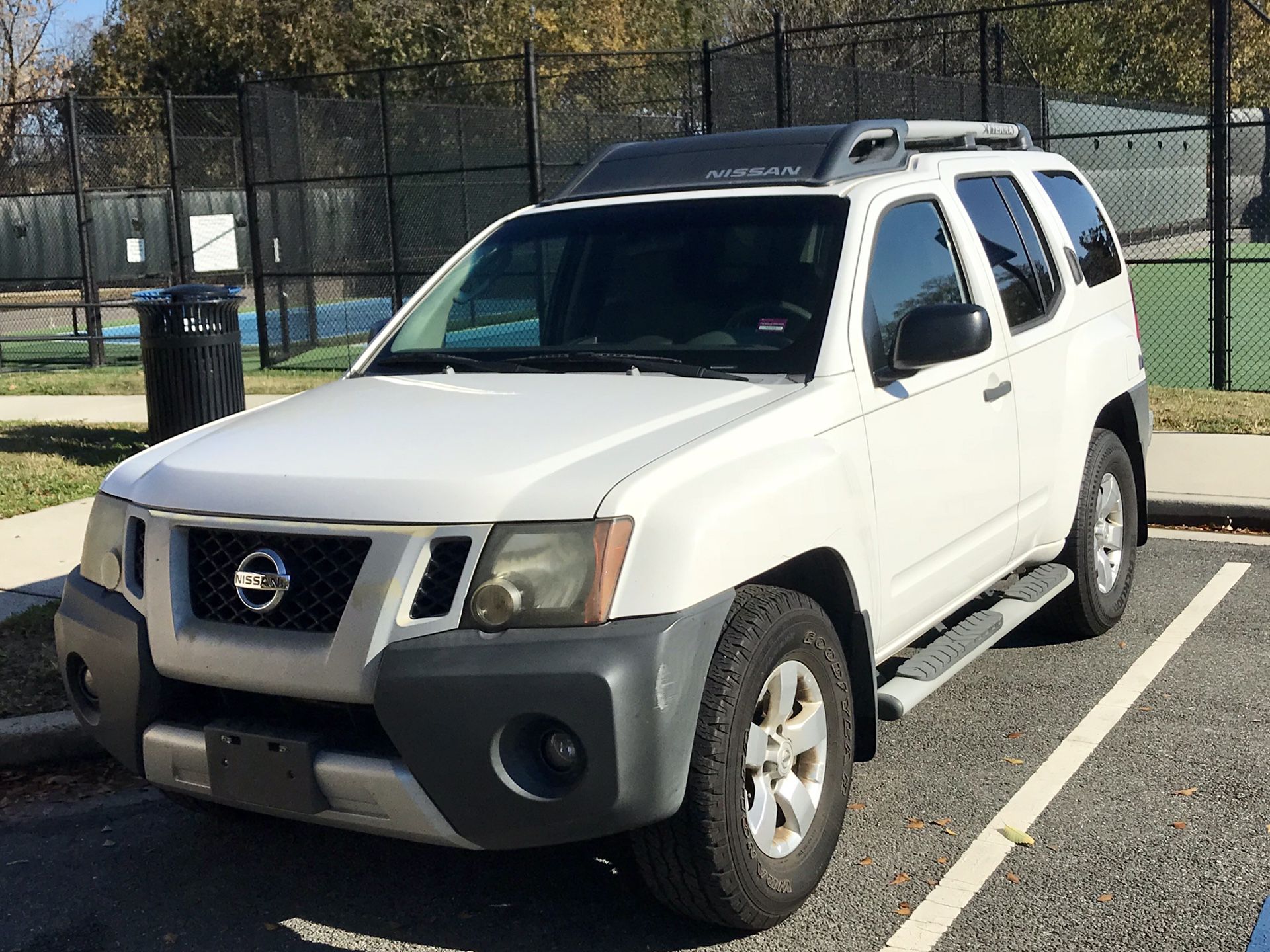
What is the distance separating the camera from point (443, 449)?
3559 mm

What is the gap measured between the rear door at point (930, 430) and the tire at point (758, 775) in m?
0.49

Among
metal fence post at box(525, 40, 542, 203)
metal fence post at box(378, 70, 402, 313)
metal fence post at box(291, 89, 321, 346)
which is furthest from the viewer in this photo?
metal fence post at box(291, 89, 321, 346)

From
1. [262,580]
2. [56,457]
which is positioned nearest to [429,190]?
[56,457]

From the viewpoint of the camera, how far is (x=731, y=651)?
3.39 metres

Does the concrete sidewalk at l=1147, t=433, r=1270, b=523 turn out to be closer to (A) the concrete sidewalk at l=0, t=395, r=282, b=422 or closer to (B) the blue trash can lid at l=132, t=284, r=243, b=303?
(B) the blue trash can lid at l=132, t=284, r=243, b=303

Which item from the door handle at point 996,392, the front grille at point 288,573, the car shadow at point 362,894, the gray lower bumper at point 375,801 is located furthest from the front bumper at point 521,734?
the door handle at point 996,392

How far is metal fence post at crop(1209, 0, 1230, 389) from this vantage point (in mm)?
12094

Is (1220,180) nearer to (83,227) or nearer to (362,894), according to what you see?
(362,894)

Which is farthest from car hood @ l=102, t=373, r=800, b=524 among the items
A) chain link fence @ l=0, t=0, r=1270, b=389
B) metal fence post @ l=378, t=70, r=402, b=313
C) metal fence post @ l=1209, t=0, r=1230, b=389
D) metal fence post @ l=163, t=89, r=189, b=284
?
metal fence post @ l=163, t=89, r=189, b=284

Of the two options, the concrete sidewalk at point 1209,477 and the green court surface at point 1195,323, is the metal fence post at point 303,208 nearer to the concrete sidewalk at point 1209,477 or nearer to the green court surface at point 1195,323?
the green court surface at point 1195,323

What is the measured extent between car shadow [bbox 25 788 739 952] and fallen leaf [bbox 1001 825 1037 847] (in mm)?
1013

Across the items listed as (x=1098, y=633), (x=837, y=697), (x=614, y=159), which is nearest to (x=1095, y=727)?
(x=1098, y=633)

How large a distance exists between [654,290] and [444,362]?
722 mm

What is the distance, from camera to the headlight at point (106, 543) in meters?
3.78
